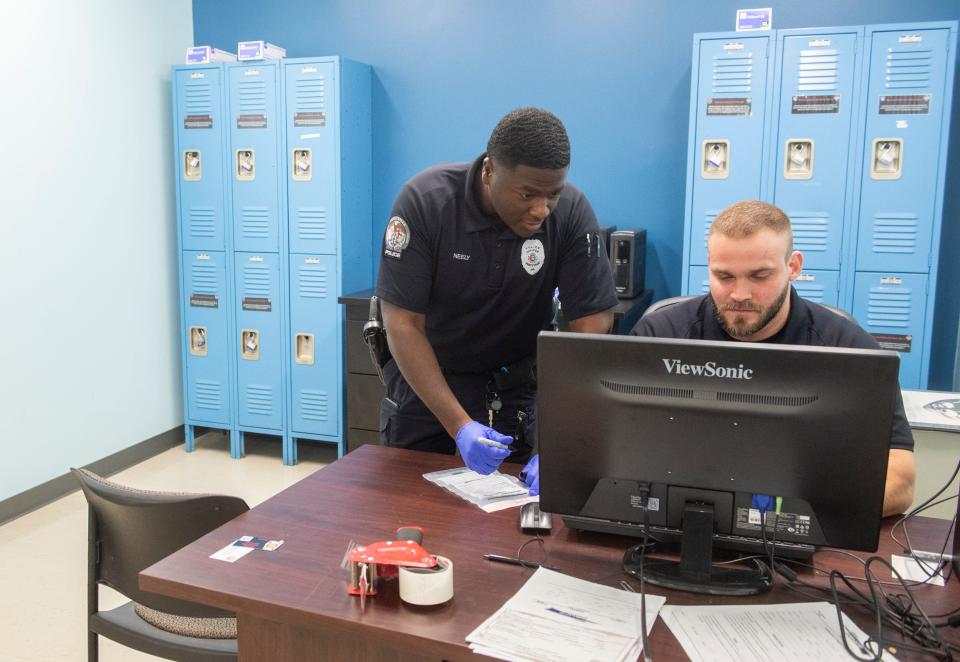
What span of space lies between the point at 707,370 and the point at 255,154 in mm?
3364

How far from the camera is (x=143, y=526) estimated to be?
1.52 meters

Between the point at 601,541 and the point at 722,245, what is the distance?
0.67 m

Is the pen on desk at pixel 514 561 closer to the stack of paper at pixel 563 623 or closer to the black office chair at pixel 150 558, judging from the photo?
the stack of paper at pixel 563 623

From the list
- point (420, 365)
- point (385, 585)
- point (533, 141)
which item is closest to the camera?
point (385, 585)

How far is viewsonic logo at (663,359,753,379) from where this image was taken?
1.13 metres

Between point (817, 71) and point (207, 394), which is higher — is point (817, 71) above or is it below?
above

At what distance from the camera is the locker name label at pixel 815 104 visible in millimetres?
3189

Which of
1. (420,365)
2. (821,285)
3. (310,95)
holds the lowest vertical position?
(420,365)

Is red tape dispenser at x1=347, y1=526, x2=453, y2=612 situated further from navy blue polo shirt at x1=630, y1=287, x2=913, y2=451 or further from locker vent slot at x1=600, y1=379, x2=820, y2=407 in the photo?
navy blue polo shirt at x1=630, y1=287, x2=913, y2=451

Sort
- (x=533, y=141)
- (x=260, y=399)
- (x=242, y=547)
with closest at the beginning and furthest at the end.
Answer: (x=242, y=547) < (x=533, y=141) < (x=260, y=399)

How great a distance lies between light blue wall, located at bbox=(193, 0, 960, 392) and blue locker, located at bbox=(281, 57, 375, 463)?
0.24 meters

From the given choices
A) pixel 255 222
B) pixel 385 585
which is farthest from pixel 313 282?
pixel 385 585

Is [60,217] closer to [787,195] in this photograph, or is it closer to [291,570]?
[291,570]

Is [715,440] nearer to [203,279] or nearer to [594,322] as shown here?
[594,322]
